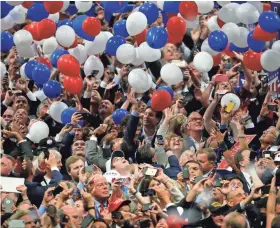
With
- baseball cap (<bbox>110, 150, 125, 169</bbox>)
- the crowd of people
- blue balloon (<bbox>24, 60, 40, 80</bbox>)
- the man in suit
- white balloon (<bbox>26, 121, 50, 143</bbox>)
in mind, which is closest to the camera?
the crowd of people

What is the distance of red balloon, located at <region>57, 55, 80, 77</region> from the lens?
1064 centimetres

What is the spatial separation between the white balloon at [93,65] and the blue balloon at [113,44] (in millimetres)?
239

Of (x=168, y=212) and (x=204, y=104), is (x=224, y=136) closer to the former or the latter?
(x=204, y=104)

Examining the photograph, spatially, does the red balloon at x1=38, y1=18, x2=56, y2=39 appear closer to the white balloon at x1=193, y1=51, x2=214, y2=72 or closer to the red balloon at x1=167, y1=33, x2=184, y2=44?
the red balloon at x1=167, y1=33, x2=184, y2=44

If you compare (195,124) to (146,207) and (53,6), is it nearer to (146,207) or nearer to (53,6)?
(53,6)

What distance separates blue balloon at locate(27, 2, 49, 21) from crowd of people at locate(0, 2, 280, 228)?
61 centimetres

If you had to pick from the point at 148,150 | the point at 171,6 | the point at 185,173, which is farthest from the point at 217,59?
the point at 185,173

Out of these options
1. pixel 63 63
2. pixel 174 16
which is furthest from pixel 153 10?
pixel 63 63

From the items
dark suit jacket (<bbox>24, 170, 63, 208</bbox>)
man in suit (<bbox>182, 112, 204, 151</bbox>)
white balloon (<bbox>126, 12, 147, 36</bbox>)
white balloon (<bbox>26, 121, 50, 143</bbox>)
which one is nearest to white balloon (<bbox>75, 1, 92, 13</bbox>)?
white balloon (<bbox>126, 12, 147, 36</bbox>)

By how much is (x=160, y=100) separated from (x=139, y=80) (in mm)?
326

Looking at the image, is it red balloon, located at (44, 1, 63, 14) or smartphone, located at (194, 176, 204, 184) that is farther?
red balloon, located at (44, 1, 63, 14)

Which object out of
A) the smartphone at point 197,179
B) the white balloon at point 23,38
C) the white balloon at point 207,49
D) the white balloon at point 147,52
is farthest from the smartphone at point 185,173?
the white balloon at point 23,38

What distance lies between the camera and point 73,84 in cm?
1081

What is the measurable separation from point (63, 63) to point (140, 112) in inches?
30.3
